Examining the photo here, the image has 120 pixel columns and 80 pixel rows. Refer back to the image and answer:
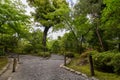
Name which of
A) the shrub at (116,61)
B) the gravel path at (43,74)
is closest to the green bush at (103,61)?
the shrub at (116,61)

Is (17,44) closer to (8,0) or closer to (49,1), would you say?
(49,1)

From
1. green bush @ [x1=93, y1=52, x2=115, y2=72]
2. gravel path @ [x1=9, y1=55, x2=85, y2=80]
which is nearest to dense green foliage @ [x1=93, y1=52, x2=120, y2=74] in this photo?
green bush @ [x1=93, y1=52, x2=115, y2=72]

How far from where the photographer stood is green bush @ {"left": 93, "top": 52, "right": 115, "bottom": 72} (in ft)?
36.4

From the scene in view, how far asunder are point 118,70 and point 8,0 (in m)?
11.5

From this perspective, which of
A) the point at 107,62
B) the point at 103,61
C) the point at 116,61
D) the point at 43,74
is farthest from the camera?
the point at 103,61

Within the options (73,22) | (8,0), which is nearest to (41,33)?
(73,22)

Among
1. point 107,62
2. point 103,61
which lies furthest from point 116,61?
point 103,61

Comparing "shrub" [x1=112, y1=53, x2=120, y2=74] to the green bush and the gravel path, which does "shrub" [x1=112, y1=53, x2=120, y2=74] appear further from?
the gravel path

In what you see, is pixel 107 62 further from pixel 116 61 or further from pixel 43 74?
pixel 43 74

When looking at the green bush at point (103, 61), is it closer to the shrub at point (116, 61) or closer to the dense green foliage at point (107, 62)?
the dense green foliage at point (107, 62)

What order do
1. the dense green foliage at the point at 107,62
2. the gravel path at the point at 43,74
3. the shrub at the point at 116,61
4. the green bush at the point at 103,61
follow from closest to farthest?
1. the shrub at the point at 116,61
2. the dense green foliage at the point at 107,62
3. the gravel path at the point at 43,74
4. the green bush at the point at 103,61

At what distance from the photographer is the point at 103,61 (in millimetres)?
11531

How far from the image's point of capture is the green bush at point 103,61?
11096mm

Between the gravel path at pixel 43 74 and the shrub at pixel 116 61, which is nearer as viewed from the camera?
the shrub at pixel 116 61
